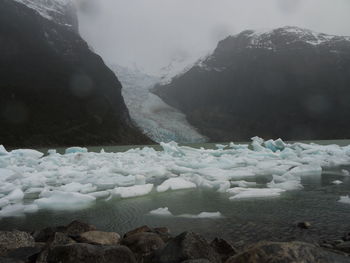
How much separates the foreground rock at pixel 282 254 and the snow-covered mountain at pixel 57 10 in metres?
98.3

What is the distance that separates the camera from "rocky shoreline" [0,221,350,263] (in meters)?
4.05

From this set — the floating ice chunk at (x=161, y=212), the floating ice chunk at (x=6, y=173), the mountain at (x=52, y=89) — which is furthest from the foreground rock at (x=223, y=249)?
the mountain at (x=52, y=89)

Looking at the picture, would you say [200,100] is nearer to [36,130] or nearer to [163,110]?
[163,110]

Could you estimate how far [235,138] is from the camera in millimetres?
121812

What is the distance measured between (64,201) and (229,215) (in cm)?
487

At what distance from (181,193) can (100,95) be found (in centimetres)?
7355

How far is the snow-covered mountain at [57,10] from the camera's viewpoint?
94562 millimetres

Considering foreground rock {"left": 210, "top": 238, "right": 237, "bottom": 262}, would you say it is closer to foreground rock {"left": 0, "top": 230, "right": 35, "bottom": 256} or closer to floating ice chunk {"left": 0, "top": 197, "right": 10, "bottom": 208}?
foreground rock {"left": 0, "top": 230, "right": 35, "bottom": 256}

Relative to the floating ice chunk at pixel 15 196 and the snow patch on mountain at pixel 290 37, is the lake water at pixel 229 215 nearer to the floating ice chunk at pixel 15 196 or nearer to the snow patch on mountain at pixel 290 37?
the floating ice chunk at pixel 15 196

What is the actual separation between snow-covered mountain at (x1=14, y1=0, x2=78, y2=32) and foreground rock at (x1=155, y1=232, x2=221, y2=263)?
97.4 m

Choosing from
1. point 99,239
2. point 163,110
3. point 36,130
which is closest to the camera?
point 99,239

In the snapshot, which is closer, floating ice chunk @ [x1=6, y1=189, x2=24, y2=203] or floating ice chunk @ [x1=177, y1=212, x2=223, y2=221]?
floating ice chunk @ [x1=177, y1=212, x2=223, y2=221]

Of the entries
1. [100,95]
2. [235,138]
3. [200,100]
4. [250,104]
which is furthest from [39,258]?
[200,100]

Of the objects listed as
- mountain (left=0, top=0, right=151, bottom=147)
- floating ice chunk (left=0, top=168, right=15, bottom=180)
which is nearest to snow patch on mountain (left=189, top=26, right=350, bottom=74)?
mountain (left=0, top=0, right=151, bottom=147)
